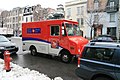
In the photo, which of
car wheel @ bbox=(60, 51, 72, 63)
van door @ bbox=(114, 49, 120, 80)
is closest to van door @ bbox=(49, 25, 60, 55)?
car wheel @ bbox=(60, 51, 72, 63)

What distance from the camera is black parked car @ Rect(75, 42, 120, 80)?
16.7ft

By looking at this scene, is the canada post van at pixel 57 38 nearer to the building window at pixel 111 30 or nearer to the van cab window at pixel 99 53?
the van cab window at pixel 99 53

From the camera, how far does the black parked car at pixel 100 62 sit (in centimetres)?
510

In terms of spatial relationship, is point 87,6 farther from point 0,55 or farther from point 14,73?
point 14,73

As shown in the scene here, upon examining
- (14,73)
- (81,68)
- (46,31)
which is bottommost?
(14,73)

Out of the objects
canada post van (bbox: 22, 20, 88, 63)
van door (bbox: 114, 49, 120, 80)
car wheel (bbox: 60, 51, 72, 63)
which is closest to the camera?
van door (bbox: 114, 49, 120, 80)

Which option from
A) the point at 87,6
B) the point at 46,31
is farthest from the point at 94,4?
the point at 46,31

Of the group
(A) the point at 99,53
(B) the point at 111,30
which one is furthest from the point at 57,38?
(B) the point at 111,30

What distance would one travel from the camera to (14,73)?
→ 7.48 m

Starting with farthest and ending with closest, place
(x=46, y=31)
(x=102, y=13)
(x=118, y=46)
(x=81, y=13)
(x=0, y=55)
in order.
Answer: (x=81, y=13), (x=102, y=13), (x=0, y=55), (x=46, y=31), (x=118, y=46)

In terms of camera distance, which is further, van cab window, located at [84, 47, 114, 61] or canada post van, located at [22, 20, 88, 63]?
canada post van, located at [22, 20, 88, 63]

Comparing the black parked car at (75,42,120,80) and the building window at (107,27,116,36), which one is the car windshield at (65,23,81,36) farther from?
the building window at (107,27,116,36)

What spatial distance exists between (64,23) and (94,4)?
33.2m

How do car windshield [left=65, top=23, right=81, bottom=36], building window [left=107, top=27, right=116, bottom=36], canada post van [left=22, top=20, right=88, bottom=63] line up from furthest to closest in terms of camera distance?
1. building window [left=107, top=27, right=116, bottom=36]
2. car windshield [left=65, top=23, right=81, bottom=36]
3. canada post van [left=22, top=20, right=88, bottom=63]
